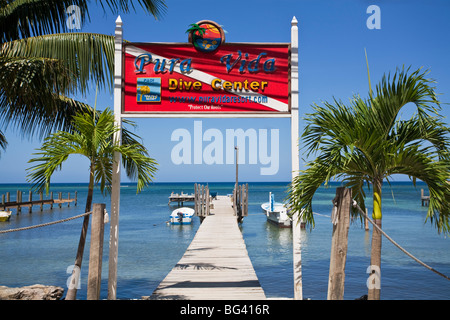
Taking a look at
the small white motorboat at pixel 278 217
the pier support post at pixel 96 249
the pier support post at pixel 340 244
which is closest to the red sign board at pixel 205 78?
the pier support post at pixel 96 249

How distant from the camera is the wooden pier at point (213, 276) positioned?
23.3 feet

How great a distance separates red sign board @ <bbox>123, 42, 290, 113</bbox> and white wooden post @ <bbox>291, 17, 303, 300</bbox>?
14cm

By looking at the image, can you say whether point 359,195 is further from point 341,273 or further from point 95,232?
point 95,232

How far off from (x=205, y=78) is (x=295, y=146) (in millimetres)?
2041

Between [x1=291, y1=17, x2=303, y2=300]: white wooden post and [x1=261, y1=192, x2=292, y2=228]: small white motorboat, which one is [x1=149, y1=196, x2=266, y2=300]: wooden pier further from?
[x1=261, y1=192, x2=292, y2=228]: small white motorboat

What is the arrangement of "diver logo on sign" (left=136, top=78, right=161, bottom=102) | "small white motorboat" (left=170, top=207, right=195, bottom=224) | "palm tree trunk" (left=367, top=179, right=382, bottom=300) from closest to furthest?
"palm tree trunk" (left=367, top=179, right=382, bottom=300) → "diver logo on sign" (left=136, top=78, right=161, bottom=102) → "small white motorboat" (left=170, top=207, right=195, bottom=224)

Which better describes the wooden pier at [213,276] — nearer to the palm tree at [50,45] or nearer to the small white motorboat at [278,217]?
the palm tree at [50,45]

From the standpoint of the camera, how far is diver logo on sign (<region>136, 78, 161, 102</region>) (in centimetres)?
730

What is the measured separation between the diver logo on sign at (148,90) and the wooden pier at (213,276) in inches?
138

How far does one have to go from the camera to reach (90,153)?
6438 millimetres

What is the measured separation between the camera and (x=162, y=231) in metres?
32.2

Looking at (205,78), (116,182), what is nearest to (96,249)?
(116,182)

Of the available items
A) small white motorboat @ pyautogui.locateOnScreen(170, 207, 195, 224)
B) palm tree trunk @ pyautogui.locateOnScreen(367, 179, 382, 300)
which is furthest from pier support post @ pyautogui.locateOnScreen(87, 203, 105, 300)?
small white motorboat @ pyautogui.locateOnScreen(170, 207, 195, 224)
